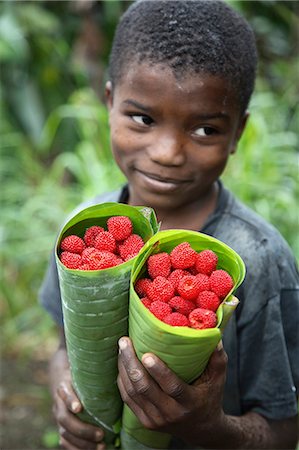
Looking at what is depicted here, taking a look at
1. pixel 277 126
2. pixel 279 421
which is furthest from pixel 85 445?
pixel 277 126

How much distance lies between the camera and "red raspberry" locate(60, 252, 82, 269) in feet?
3.41

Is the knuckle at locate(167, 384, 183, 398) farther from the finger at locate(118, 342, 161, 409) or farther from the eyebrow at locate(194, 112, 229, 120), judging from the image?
the eyebrow at locate(194, 112, 229, 120)

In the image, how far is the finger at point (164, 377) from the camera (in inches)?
39.4

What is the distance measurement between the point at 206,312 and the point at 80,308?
238 millimetres

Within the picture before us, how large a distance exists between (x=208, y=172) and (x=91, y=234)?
1.43 feet

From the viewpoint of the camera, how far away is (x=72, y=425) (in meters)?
1.46

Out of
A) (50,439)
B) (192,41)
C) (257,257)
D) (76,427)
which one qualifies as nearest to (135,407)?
(76,427)

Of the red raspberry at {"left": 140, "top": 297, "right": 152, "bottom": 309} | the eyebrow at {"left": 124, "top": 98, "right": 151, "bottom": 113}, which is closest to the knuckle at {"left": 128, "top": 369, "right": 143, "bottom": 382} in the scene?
the red raspberry at {"left": 140, "top": 297, "right": 152, "bottom": 309}

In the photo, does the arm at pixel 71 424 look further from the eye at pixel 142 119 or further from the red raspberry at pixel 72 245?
the eye at pixel 142 119

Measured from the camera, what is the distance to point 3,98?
15.8ft

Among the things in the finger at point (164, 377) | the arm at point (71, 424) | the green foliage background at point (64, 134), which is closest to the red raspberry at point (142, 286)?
the finger at point (164, 377)

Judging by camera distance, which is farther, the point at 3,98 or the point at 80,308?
the point at 3,98

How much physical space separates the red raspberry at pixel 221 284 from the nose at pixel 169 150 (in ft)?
1.37

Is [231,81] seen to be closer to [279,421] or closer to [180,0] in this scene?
[180,0]
